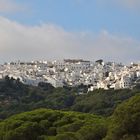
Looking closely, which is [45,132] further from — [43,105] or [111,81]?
[111,81]

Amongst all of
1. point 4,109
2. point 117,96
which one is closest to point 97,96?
point 117,96

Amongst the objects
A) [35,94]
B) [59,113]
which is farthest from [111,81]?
[59,113]

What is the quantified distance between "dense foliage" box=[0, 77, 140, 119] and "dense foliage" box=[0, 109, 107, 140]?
2432 cm

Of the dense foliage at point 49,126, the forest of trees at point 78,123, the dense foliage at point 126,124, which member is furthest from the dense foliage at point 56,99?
the dense foliage at point 126,124

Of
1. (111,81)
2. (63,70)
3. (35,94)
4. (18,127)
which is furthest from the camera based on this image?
(63,70)

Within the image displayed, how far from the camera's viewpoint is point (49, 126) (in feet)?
135

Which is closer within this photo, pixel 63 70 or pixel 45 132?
pixel 45 132

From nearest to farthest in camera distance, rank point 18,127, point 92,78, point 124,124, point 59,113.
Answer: point 124,124 → point 18,127 → point 59,113 → point 92,78

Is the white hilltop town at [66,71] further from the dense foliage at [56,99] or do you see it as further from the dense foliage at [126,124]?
the dense foliage at [126,124]

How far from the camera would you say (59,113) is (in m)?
43.4

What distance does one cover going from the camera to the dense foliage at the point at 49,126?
115 feet

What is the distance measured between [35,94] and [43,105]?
53.5ft

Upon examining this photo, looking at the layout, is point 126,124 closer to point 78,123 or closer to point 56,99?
point 78,123

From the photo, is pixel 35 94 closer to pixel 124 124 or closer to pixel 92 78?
pixel 92 78
